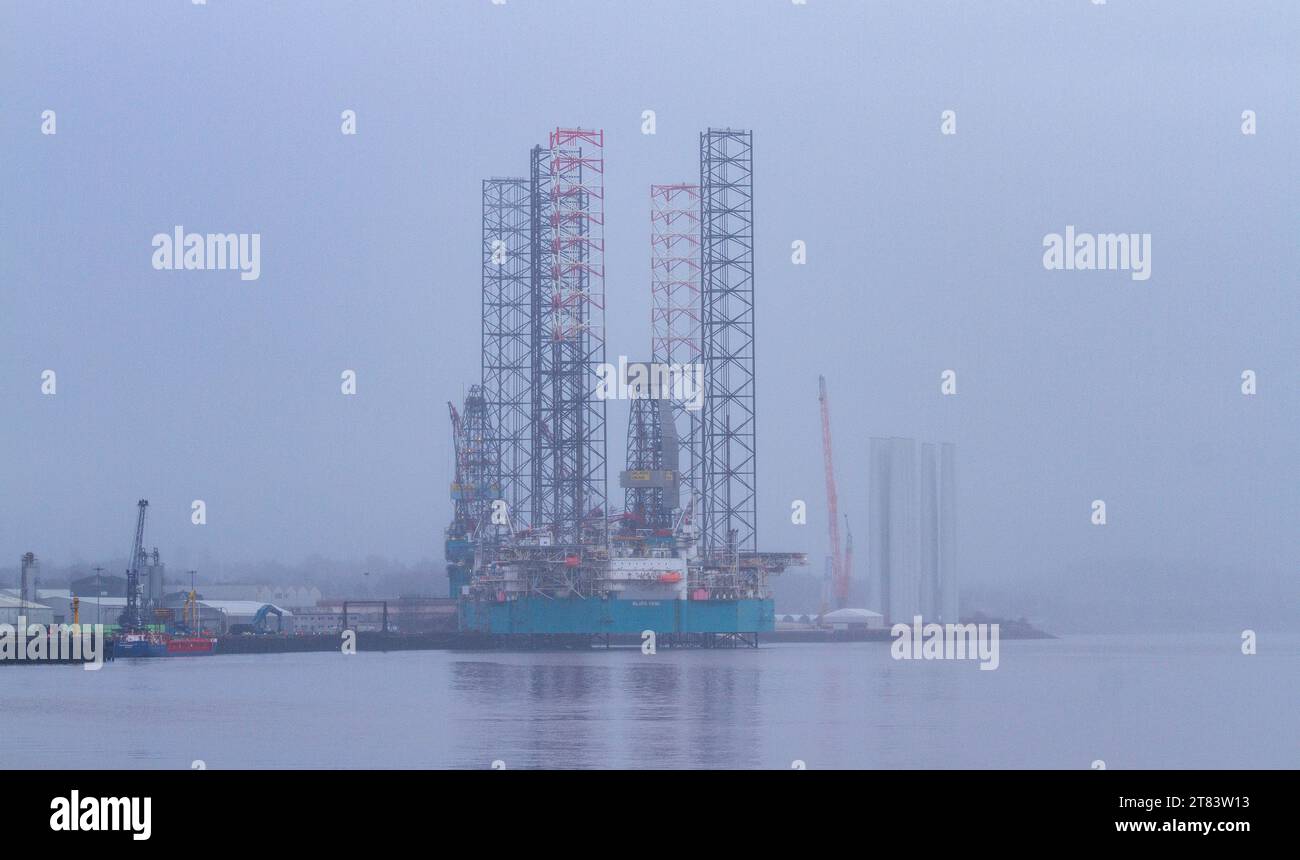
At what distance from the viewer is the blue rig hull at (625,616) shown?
80.5 m

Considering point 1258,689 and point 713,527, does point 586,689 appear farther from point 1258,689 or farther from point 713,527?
point 713,527

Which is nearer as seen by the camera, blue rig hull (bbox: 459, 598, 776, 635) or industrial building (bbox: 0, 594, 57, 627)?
blue rig hull (bbox: 459, 598, 776, 635)

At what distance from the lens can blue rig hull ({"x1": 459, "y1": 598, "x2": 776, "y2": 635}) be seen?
8050cm

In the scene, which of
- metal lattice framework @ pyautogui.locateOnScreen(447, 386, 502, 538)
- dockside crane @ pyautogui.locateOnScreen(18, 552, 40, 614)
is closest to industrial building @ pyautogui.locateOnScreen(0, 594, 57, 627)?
dockside crane @ pyautogui.locateOnScreen(18, 552, 40, 614)

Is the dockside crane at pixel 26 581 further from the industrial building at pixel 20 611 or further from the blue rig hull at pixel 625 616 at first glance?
the blue rig hull at pixel 625 616

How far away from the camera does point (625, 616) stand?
80.5 m

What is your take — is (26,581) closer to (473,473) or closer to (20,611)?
(20,611)

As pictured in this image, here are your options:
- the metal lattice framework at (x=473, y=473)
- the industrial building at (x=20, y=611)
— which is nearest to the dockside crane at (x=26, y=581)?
the industrial building at (x=20, y=611)

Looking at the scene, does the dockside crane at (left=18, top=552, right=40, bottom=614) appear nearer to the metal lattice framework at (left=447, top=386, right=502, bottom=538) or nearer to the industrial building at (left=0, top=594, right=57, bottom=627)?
the industrial building at (left=0, top=594, right=57, bottom=627)

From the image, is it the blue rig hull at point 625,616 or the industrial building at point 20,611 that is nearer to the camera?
the blue rig hull at point 625,616

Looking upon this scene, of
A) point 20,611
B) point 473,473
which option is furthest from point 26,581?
point 473,473
